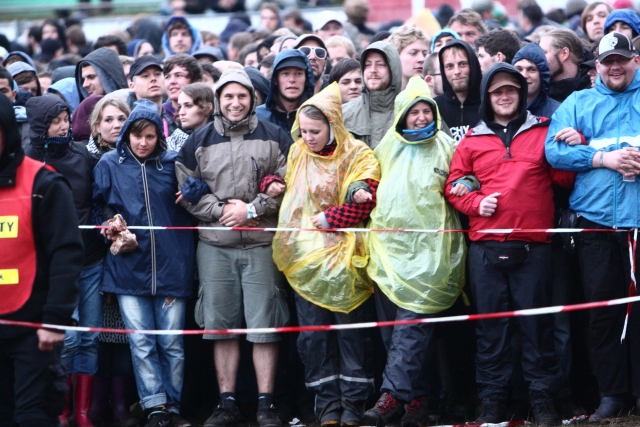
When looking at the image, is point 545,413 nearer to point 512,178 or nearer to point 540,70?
point 512,178

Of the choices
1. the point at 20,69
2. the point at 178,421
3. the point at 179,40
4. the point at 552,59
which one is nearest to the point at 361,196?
the point at 178,421

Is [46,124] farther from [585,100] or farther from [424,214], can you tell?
[585,100]

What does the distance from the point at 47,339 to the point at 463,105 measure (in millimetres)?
3855

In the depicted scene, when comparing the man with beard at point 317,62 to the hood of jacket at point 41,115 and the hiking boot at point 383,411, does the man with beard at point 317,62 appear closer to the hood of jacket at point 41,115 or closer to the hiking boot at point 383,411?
the hood of jacket at point 41,115

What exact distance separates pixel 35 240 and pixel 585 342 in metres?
4.06

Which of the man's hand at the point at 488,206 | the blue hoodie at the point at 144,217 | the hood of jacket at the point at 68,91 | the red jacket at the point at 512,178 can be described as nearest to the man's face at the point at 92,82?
the hood of jacket at the point at 68,91

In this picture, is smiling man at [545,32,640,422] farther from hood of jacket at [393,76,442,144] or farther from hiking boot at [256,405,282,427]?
hiking boot at [256,405,282,427]

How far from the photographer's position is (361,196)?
6.95 meters

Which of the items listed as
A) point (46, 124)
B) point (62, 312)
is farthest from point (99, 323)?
point (62, 312)

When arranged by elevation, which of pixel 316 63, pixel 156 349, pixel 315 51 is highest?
pixel 315 51

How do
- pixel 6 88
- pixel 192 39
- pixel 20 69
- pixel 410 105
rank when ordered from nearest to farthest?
pixel 410 105 < pixel 6 88 < pixel 20 69 < pixel 192 39

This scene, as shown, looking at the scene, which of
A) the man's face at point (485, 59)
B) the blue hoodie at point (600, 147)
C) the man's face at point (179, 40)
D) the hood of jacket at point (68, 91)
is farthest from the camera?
the man's face at point (179, 40)

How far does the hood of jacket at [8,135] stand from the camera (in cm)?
539

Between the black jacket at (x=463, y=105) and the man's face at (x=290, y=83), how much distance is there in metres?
1.14
